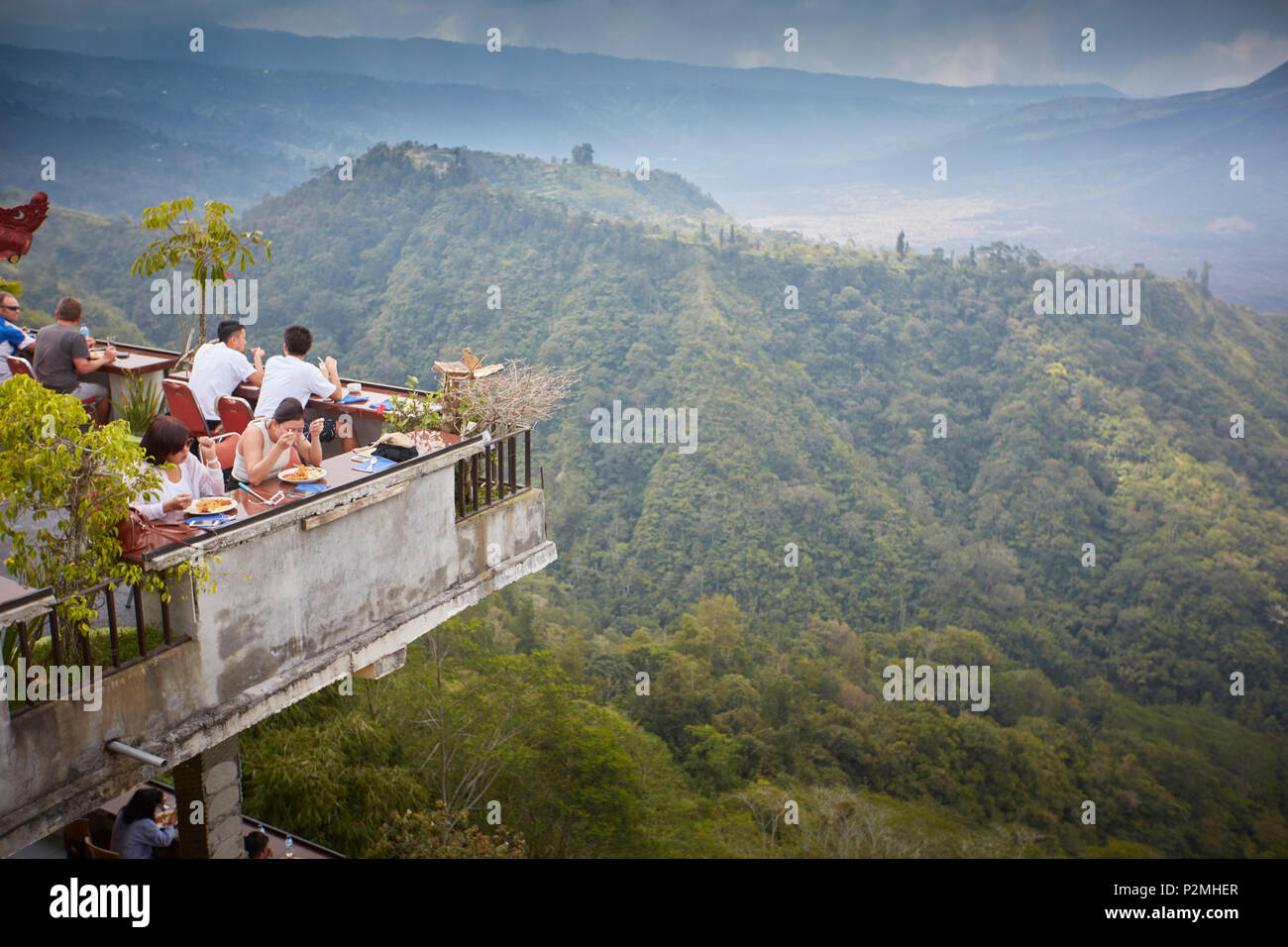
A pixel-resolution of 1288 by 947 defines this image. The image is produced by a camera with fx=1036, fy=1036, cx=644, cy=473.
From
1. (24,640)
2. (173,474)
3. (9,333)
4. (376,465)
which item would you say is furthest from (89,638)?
(9,333)

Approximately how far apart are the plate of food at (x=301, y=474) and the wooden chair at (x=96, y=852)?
2.53 meters

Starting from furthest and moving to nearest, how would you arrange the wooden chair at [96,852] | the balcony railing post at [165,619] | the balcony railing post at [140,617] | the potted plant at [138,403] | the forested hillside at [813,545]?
the forested hillside at [813,545], the potted plant at [138,403], the wooden chair at [96,852], the balcony railing post at [165,619], the balcony railing post at [140,617]

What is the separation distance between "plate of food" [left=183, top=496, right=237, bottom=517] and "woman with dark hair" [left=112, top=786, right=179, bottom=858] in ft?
7.06

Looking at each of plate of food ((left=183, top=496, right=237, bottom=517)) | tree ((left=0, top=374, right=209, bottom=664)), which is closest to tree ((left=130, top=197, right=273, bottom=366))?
plate of food ((left=183, top=496, right=237, bottom=517))

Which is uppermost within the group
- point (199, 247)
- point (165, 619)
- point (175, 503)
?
point (199, 247)

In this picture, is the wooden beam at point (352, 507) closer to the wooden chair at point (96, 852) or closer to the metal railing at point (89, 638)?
the metal railing at point (89, 638)

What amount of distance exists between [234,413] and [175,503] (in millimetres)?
1960

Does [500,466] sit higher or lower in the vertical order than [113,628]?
higher

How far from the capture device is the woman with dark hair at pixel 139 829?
6.06 meters

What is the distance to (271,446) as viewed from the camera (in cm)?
575

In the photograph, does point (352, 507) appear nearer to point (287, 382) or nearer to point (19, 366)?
point (287, 382)

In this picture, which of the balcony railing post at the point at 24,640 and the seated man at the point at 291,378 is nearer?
the balcony railing post at the point at 24,640

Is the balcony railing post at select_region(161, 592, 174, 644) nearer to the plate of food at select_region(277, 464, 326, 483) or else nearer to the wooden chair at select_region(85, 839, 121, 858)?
the plate of food at select_region(277, 464, 326, 483)

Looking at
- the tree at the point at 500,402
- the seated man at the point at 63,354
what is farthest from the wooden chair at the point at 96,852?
the tree at the point at 500,402
